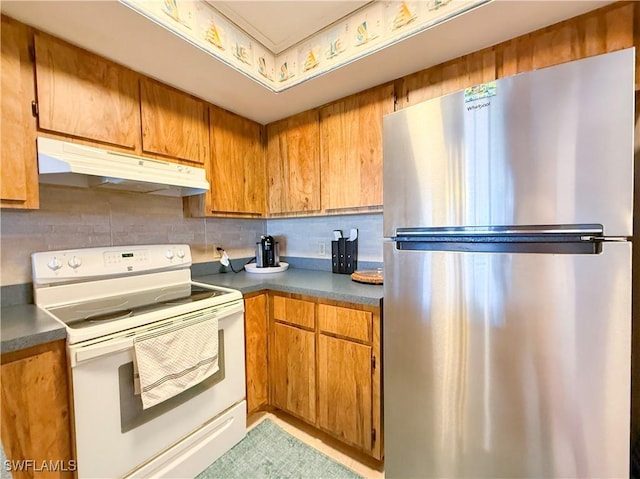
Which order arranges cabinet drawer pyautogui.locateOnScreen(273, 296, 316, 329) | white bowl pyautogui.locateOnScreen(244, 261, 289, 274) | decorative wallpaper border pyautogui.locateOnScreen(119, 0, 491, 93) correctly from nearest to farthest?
decorative wallpaper border pyautogui.locateOnScreen(119, 0, 491, 93) < cabinet drawer pyautogui.locateOnScreen(273, 296, 316, 329) < white bowl pyautogui.locateOnScreen(244, 261, 289, 274)

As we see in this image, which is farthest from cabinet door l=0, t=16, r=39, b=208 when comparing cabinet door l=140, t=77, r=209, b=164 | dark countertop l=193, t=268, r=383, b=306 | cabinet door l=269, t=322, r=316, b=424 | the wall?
the wall

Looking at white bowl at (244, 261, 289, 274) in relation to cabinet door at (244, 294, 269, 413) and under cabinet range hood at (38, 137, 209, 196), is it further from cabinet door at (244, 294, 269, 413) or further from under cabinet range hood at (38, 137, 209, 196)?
under cabinet range hood at (38, 137, 209, 196)

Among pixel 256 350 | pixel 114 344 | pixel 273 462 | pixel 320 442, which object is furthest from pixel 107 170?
pixel 320 442

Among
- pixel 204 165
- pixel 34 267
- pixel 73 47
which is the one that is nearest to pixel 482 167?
pixel 204 165

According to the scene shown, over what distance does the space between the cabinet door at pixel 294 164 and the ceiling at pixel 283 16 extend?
1.63ft

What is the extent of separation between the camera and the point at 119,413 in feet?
3.49

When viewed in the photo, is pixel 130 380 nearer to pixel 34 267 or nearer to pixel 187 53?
pixel 34 267

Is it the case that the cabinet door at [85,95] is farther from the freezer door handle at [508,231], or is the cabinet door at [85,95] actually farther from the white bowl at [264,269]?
the freezer door handle at [508,231]

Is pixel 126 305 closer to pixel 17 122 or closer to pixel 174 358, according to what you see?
pixel 174 358

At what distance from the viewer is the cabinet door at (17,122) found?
1.05 m

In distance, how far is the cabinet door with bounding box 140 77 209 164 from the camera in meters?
1.49

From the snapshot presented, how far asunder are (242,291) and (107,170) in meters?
0.88

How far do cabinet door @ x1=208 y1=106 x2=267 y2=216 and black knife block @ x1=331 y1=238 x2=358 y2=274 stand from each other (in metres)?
0.71

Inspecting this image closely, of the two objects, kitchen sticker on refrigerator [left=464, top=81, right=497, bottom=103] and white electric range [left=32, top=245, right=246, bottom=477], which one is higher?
kitchen sticker on refrigerator [left=464, top=81, right=497, bottom=103]
